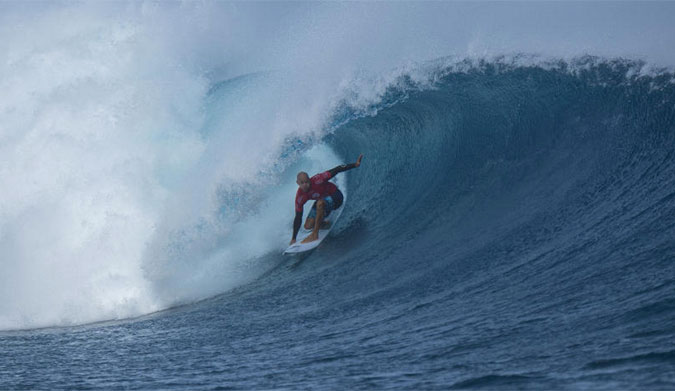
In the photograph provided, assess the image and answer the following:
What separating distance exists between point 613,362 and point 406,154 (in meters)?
7.08

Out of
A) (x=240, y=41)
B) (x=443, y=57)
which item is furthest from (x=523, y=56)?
(x=240, y=41)

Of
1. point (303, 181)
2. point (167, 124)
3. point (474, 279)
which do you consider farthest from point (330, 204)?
point (167, 124)

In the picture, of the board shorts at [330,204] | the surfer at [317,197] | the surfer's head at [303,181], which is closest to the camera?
the surfer's head at [303,181]

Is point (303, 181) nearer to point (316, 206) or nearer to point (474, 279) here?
point (316, 206)

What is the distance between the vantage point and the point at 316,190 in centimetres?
834

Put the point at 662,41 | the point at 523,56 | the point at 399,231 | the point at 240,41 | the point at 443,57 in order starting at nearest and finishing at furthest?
the point at 399,231 → the point at 662,41 → the point at 523,56 → the point at 443,57 → the point at 240,41

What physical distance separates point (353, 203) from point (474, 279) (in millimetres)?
3911

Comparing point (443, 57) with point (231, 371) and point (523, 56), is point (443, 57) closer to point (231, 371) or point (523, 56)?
point (523, 56)

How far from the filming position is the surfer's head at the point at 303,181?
789 cm

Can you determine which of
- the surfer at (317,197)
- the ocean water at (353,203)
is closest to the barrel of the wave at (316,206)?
the surfer at (317,197)

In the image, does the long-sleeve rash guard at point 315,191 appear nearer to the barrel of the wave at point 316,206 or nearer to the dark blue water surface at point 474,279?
the barrel of the wave at point 316,206

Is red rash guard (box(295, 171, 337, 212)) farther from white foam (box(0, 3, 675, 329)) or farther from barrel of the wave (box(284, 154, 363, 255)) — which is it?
white foam (box(0, 3, 675, 329))

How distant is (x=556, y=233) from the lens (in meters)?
5.79

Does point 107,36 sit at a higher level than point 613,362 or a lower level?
higher
